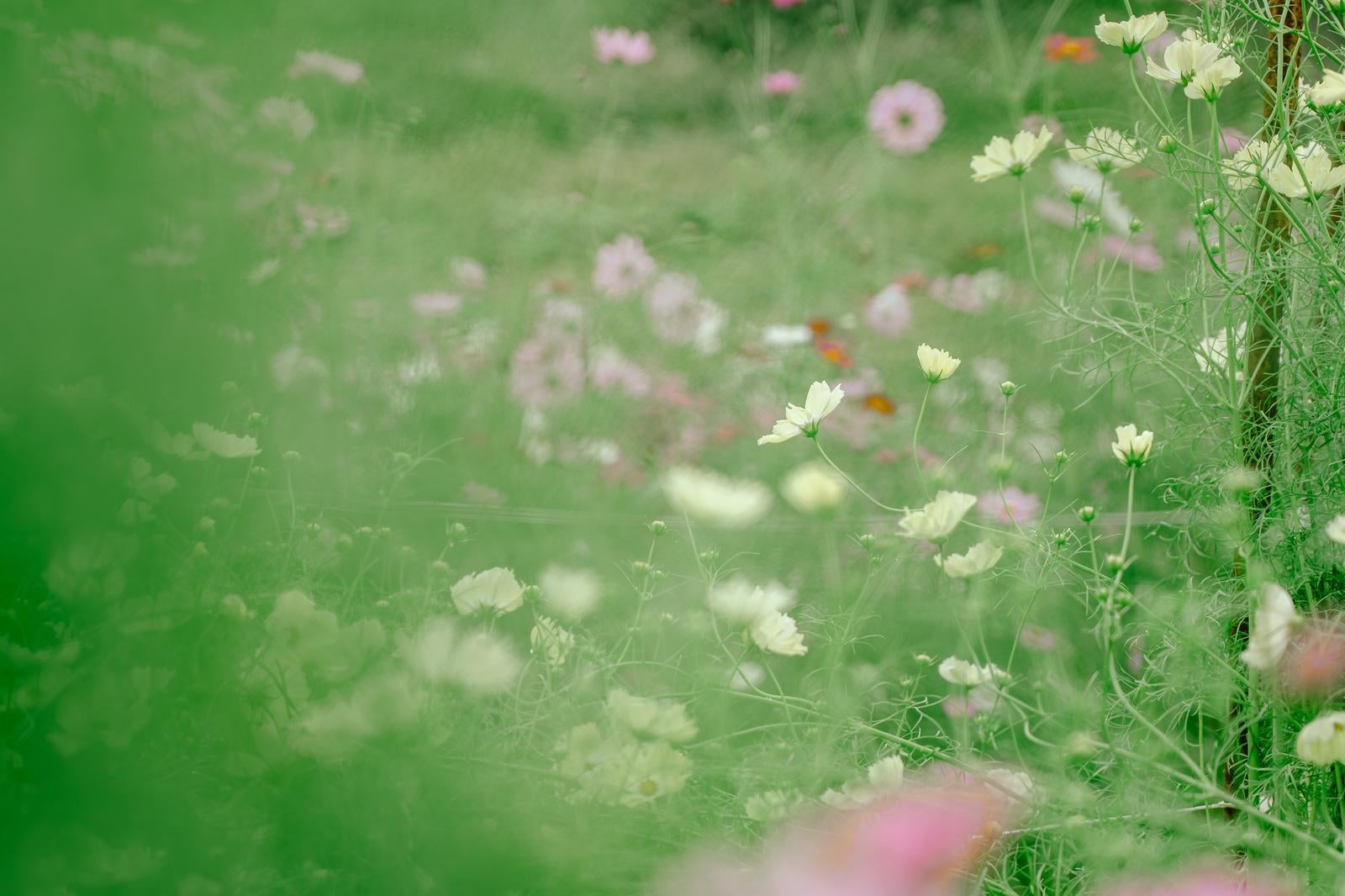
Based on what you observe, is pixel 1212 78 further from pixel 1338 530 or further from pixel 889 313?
pixel 889 313

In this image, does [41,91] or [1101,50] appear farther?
[1101,50]

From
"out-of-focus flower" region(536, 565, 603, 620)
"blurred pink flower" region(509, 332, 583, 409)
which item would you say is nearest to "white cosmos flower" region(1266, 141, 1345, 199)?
"out-of-focus flower" region(536, 565, 603, 620)

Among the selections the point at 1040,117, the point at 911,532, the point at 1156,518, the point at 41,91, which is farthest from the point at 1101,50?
the point at 41,91

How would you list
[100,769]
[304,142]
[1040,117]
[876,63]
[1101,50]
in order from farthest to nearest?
[876,63] → [1101,50] → [1040,117] → [304,142] → [100,769]

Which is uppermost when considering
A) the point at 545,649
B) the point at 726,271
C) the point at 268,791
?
the point at 268,791

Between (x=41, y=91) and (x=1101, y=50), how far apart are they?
1.82m

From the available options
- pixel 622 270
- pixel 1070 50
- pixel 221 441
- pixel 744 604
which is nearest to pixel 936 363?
pixel 744 604

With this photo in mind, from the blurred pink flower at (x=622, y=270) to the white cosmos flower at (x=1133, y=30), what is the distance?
85cm

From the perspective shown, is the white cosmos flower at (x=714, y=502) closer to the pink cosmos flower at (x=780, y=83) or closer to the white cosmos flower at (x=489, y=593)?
the white cosmos flower at (x=489, y=593)

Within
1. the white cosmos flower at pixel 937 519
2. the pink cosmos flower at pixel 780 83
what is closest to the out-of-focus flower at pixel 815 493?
the white cosmos flower at pixel 937 519

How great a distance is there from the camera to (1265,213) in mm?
542

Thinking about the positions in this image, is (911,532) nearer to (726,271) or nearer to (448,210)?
(448,210)

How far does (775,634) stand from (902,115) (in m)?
1.31

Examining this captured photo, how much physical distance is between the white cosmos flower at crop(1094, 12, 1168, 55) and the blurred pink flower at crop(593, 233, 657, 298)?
85cm
